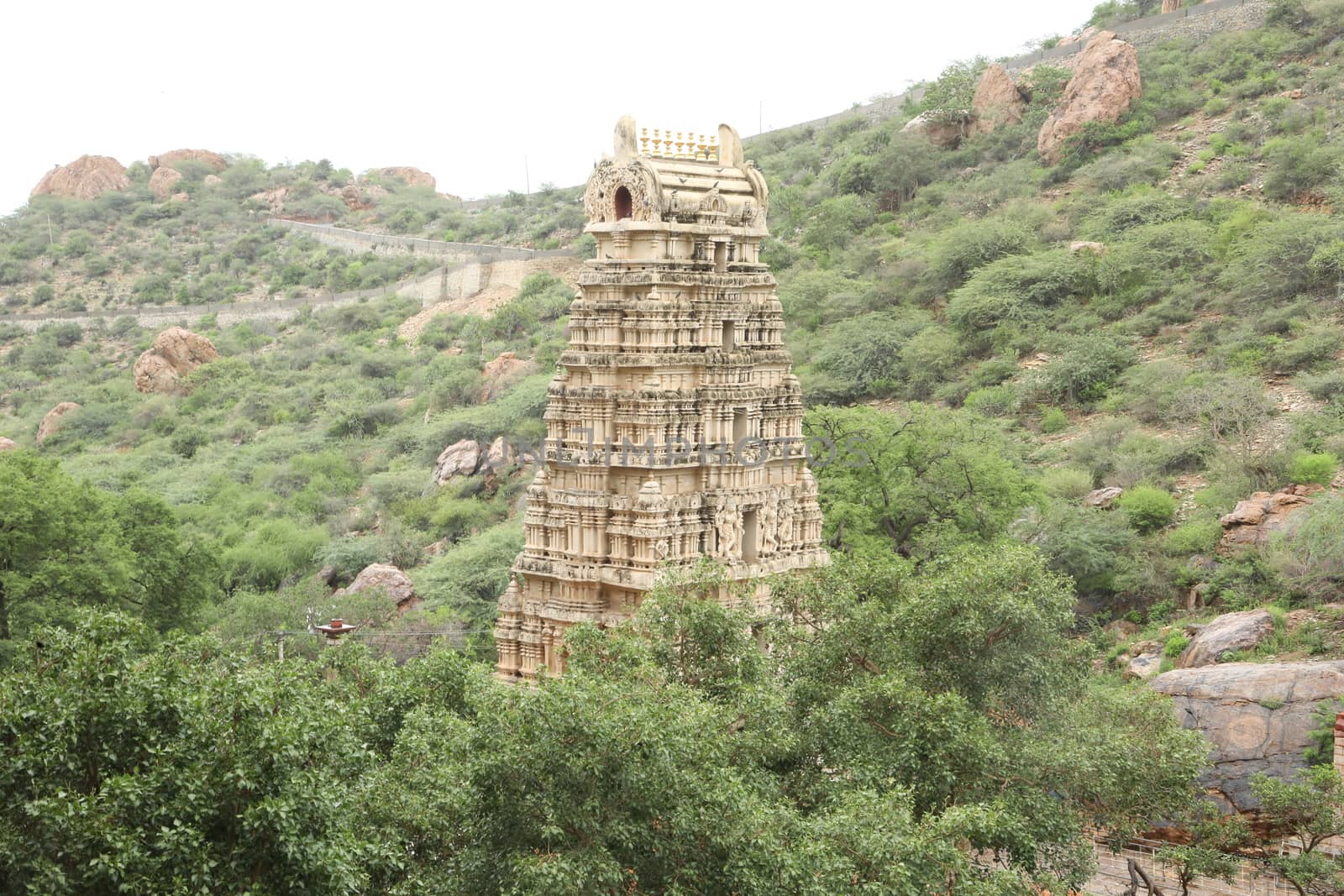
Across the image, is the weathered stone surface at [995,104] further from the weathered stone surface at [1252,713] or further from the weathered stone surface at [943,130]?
the weathered stone surface at [1252,713]

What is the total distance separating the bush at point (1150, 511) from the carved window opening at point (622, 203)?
15185 millimetres

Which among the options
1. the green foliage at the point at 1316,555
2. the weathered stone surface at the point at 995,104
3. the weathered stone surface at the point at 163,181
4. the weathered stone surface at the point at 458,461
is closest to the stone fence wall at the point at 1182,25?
the weathered stone surface at the point at 995,104

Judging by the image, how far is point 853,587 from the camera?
1991 cm

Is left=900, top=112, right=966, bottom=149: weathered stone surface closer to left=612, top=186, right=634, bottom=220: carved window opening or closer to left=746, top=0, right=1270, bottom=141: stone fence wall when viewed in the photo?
left=746, top=0, right=1270, bottom=141: stone fence wall

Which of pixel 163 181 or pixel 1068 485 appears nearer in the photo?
pixel 1068 485

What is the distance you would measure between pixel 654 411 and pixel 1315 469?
53.0ft

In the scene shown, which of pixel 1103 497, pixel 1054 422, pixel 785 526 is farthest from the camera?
pixel 1054 422

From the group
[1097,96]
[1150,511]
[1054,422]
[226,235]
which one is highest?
[1097,96]

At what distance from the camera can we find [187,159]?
370 ft

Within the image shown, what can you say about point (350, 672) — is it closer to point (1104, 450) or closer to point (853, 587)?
point (853, 587)

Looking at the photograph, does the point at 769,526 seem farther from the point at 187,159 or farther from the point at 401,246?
the point at 187,159

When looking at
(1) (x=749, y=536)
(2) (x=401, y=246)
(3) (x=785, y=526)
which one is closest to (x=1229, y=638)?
(3) (x=785, y=526)

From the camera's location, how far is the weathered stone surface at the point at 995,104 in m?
68.2

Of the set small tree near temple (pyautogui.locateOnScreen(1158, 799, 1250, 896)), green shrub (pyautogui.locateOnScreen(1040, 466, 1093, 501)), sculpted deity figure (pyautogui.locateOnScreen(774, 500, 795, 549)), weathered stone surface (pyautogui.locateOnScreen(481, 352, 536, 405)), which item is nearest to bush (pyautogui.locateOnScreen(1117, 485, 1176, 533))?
green shrub (pyautogui.locateOnScreen(1040, 466, 1093, 501))
